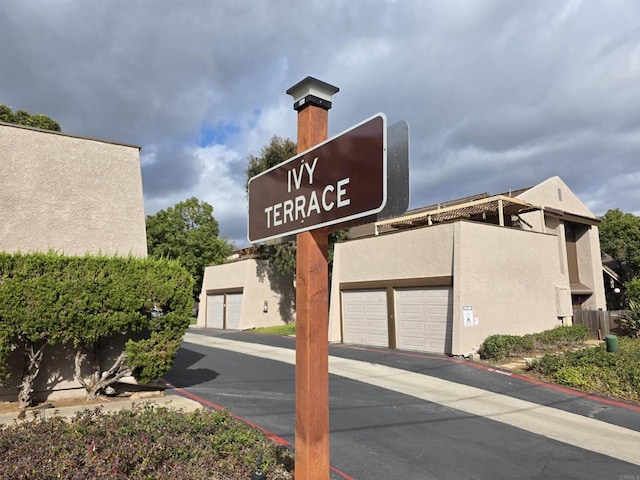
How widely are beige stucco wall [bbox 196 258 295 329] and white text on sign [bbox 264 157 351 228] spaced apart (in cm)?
2584

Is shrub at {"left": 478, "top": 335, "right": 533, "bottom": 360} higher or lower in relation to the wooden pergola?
lower

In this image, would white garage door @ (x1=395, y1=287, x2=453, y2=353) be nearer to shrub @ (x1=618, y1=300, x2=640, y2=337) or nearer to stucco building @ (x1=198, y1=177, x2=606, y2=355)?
stucco building @ (x1=198, y1=177, x2=606, y2=355)

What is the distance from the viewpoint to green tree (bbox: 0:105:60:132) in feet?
65.3

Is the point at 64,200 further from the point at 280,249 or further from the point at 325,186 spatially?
the point at 280,249

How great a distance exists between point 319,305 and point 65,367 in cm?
830

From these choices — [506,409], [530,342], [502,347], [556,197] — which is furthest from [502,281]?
[556,197]

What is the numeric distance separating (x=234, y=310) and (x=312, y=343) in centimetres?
Answer: 2787

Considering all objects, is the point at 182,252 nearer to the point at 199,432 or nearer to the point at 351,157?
the point at 199,432

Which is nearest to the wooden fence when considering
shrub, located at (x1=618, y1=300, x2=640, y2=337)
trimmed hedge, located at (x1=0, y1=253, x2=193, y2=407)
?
shrub, located at (x1=618, y1=300, x2=640, y2=337)

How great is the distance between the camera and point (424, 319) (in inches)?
658

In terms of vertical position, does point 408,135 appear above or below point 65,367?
above

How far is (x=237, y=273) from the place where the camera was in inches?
1183

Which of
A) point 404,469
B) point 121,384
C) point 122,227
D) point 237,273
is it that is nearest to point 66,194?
point 122,227

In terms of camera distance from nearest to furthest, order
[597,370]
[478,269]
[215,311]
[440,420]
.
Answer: [440,420], [597,370], [478,269], [215,311]
